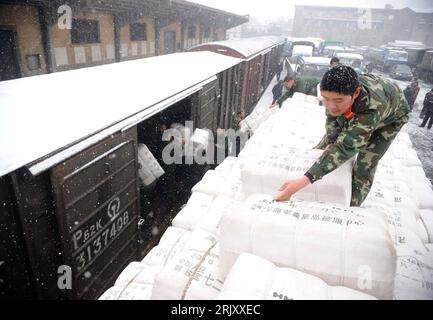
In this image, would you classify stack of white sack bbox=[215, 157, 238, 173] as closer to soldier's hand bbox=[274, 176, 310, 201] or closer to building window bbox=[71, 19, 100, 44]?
soldier's hand bbox=[274, 176, 310, 201]

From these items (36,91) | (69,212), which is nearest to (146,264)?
(69,212)

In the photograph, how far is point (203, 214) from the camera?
10.8 feet

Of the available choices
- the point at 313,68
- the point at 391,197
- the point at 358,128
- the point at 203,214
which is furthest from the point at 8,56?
the point at 313,68

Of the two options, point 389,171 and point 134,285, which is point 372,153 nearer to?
point 389,171

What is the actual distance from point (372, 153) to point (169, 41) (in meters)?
16.1

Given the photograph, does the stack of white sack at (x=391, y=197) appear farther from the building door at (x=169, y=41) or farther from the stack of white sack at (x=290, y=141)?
the building door at (x=169, y=41)

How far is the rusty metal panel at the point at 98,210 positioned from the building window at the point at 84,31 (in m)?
8.21

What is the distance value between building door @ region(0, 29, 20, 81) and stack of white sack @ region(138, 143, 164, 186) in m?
5.19

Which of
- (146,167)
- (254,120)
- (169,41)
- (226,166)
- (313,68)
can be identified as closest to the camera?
(226,166)

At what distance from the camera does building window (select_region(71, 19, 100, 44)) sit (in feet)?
31.8

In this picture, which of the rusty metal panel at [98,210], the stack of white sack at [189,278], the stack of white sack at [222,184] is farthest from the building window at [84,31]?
the stack of white sack at [189,278]

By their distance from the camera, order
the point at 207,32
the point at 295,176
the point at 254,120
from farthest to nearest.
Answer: the point at 207,32, the point at 254,120, the point at 295,176

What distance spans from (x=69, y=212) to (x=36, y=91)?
142cm

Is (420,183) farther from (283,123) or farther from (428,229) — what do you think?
(283,123)
